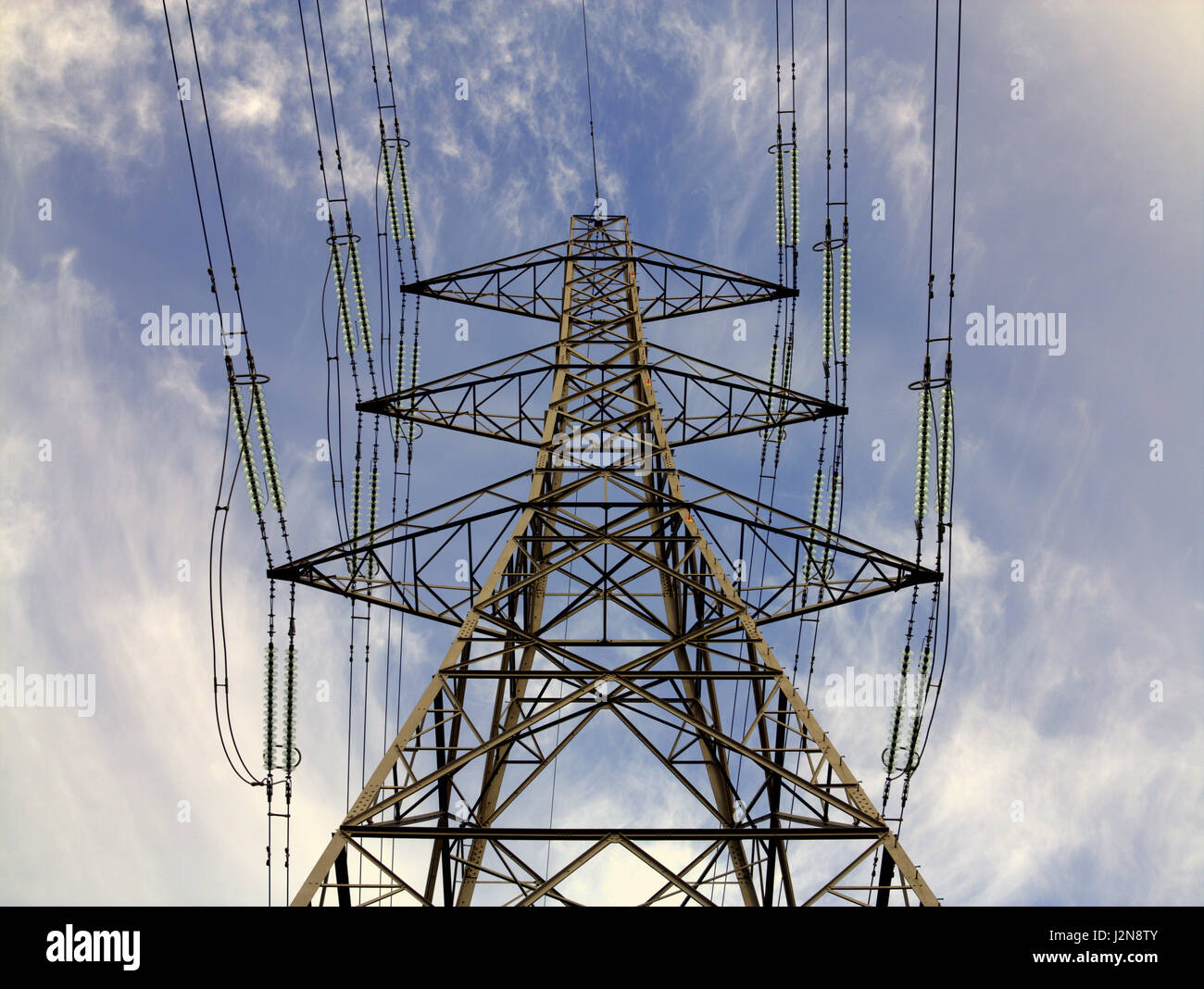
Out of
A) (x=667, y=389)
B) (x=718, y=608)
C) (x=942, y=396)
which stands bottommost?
(x=718, y=608)

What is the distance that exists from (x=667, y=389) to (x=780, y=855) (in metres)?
8.98

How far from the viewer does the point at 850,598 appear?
13.3 metres

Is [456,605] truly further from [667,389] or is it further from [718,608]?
[667,389]

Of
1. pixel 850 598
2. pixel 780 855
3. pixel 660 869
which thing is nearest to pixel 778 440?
pixel 850 598

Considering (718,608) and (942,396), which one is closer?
(718,608)

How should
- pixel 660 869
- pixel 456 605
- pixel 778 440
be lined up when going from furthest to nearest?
pixel 778 440
pixel 456 605
pixel 660 869
